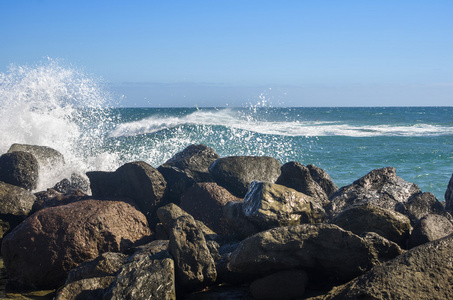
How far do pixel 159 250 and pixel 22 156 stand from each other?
15.5 feet

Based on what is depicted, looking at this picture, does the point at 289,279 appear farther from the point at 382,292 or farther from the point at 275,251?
the point at 382,292

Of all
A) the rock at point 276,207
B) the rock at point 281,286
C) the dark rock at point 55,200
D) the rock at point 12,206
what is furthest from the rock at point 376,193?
the rock at point 12,206

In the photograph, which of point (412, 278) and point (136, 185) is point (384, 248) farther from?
point (136, 185)

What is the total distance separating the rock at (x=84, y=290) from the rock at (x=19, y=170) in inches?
181

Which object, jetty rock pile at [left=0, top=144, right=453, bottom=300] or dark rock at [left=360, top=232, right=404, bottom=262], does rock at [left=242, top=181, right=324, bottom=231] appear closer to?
jetty rock pile at [left=0, top=144, right=453, bottom=300]

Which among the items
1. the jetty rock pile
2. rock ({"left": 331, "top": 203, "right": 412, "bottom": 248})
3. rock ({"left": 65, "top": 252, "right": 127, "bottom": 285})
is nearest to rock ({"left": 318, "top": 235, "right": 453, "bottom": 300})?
the jetty rock pile

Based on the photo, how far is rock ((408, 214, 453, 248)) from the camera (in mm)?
4059

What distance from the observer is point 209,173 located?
6.76 m

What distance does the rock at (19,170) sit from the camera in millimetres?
7652

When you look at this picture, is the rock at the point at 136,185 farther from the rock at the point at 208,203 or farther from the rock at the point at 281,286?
the rock at the point at 281,286

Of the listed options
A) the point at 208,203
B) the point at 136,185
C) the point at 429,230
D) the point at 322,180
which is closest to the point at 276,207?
the point at 208,203

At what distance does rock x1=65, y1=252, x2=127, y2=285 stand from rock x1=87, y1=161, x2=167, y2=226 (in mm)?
1497

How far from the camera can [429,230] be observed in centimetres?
411

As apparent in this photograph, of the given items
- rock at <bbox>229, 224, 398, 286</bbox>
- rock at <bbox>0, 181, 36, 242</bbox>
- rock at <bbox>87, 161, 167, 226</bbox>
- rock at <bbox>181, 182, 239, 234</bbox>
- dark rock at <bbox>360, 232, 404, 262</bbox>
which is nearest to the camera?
rock at <bbox>229, 224, 398, 286</bbox>
